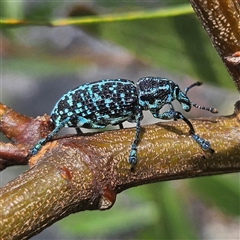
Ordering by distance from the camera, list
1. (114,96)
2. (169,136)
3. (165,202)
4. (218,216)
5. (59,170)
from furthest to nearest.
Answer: (218,216) → (165,202) → (114,96) → (169,136) → (59,170)

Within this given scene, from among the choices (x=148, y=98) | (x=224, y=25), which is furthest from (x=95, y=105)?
(x=224, y=25)

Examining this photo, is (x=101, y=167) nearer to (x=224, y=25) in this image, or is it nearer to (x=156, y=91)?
(x=224, y=25)

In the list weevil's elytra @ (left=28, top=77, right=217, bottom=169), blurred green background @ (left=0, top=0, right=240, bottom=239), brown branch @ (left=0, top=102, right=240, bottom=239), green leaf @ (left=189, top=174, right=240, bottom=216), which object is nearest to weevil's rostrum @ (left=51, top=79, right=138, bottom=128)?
weevil's elytra @ (left=28, top=77, right=217, bottom=169)

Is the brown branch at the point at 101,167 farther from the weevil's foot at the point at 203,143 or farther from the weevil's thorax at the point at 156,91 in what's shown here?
the weevil's thorax at the point at 156,91

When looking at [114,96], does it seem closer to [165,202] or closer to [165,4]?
[165,4]

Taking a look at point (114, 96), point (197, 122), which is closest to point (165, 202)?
point (114, 96)

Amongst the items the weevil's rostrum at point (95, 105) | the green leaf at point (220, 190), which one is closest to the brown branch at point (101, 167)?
the weevil's rostrum at point (95, 105)
